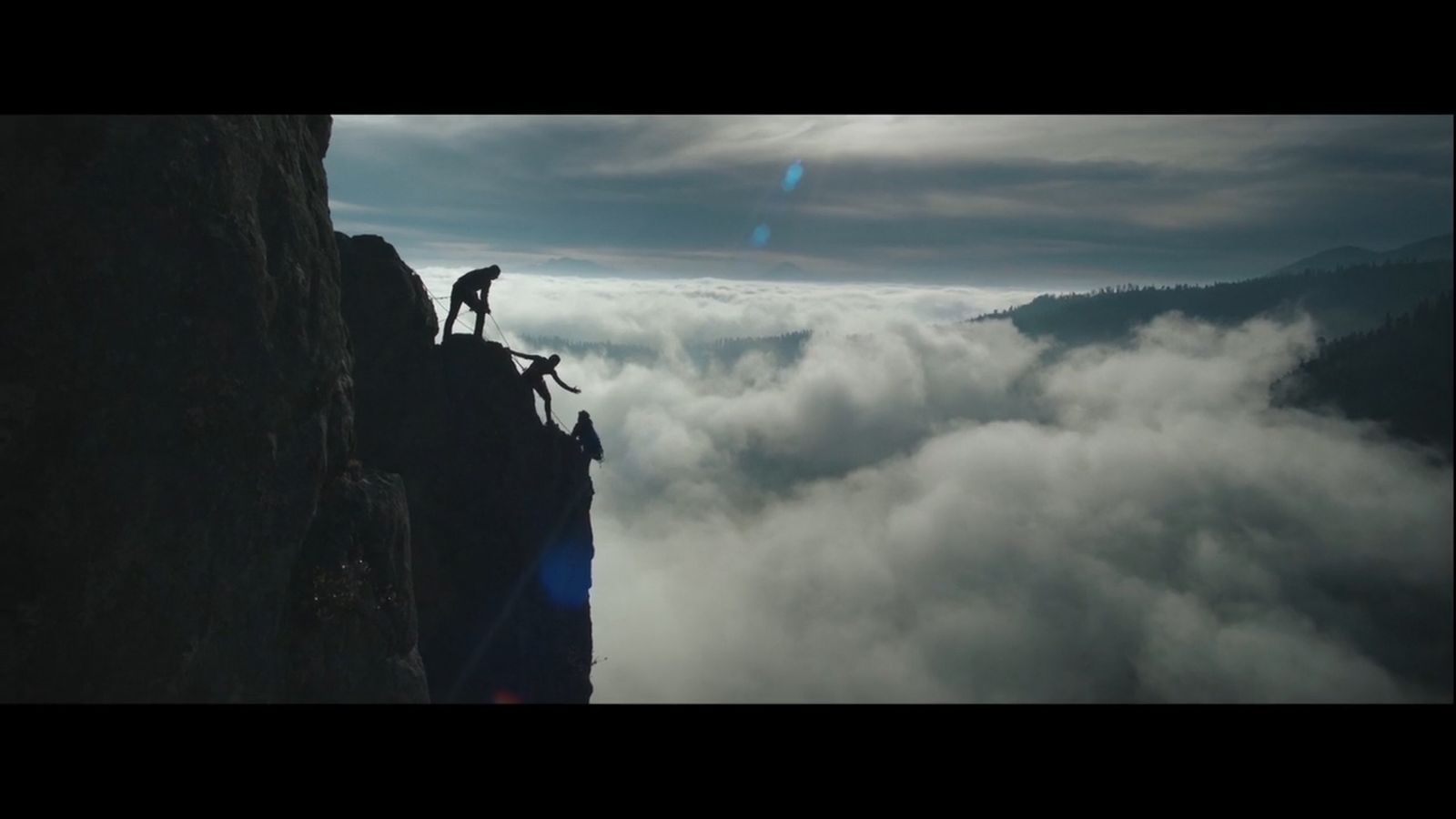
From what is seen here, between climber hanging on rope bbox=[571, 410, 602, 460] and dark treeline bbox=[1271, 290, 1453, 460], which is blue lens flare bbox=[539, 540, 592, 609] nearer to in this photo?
climber hanging on rope bbox=[571, 410, 602, 460]

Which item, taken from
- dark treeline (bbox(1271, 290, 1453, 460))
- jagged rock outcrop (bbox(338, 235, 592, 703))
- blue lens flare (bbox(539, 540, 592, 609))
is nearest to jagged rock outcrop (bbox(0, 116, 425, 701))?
jagged rock outcrop (bbox(338, 235, 592, 703))

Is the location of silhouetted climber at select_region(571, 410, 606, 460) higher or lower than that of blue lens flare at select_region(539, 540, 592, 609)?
higher

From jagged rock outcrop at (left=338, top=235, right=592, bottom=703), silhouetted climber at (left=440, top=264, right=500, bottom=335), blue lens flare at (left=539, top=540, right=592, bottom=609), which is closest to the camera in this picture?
jagged rock outcrop at (left=338, top=235, right=592, bottom=703)

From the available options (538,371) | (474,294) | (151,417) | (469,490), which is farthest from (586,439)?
(151,417)

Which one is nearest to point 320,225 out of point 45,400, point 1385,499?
point 45,400

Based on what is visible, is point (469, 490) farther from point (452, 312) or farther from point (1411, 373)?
point (1411, 373)

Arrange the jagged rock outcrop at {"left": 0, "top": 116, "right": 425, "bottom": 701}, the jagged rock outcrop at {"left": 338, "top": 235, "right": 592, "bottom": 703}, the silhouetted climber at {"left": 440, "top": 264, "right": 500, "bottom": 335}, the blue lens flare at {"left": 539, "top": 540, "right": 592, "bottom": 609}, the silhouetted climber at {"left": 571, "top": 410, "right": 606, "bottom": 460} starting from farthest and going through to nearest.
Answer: the silhouetted climber at {"left": 571, "top": 410, "right": 606, "bottom": 460} < the blue lens flare at {"left": 539, "top": 540, "right": 592, "bottom": 609} < the silhouetted climber at {"left": 440, "top": 264, "right": 500, "bottom": 335} < the jagged rock outcrop at {"left": 338, "top": 235, "right": 592, "bottom": 703} < the jagged rock outcrop at {"left": 0, "top": 116, "right": 425, "bottom": 701}

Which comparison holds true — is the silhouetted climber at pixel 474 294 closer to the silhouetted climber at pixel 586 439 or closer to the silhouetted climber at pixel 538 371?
the silhouetted climber at pixel 538 371
